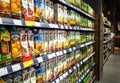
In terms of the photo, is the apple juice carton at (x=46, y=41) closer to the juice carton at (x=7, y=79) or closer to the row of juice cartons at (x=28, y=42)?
the row of juice cartons at (x=28, y=42)

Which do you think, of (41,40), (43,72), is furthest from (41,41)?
(43,72)

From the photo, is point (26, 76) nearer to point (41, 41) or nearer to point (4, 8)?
point (41, 41)

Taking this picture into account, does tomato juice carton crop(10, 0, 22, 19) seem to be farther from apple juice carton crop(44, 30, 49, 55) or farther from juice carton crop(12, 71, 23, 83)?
apple juice carton crop(44, 30, 49, 55)

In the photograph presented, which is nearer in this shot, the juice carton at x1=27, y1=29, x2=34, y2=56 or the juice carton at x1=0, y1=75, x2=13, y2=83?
the juice carton at x1=0, y1=75, x2=13, y2=83

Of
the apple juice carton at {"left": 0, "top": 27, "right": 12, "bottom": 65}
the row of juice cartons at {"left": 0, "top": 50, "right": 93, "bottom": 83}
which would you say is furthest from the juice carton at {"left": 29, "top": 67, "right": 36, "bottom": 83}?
the apple juice carton at {"left": 0, "top": 27, "right": 12, "bottom": 65}

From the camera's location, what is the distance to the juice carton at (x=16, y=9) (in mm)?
1594

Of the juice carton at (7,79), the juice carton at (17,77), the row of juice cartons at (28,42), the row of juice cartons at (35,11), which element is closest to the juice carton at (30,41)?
the row of juice cartons at (28,42)

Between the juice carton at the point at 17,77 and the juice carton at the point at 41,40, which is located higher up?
the juice carton at the point at 41,40

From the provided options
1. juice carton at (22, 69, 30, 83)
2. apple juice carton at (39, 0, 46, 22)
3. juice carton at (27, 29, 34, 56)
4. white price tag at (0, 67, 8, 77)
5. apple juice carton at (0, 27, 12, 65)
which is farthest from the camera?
apple juice carton at (39, 0, 46, 22)

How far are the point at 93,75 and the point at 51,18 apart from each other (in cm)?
373

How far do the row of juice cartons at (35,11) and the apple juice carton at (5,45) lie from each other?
0.14 meters

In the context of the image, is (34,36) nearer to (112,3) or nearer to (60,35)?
(60,35)

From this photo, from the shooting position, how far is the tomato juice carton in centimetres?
159

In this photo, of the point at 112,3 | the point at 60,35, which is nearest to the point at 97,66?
the point at 60,35
